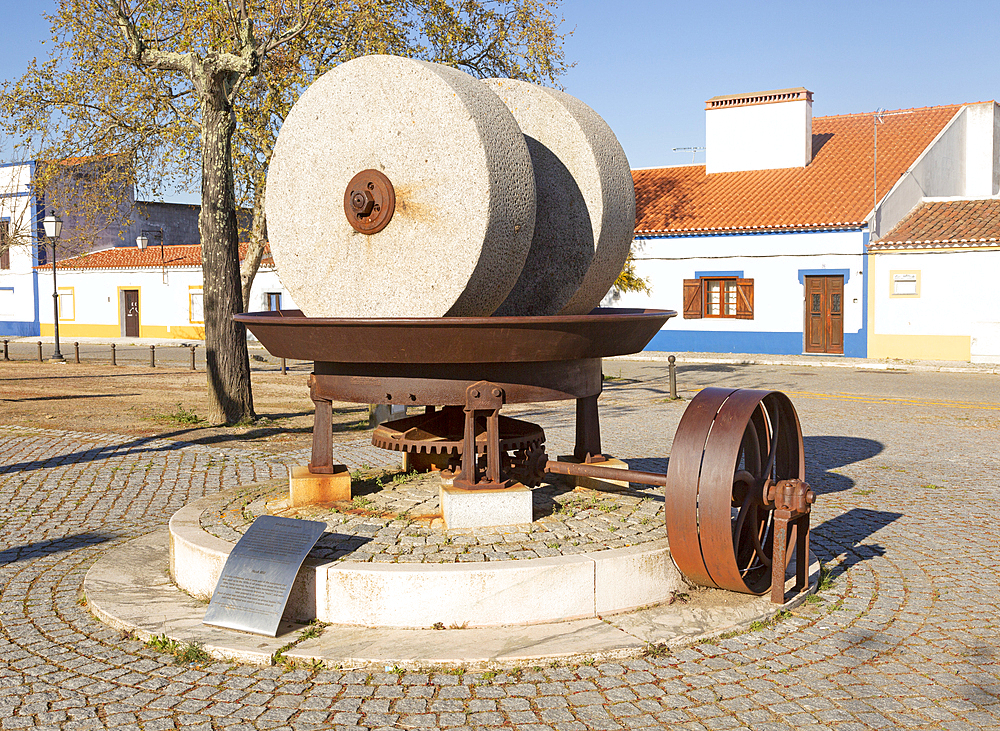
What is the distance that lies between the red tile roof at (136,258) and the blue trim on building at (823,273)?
803 inches

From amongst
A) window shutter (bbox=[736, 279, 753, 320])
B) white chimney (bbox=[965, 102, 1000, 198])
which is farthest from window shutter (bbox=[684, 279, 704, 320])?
white chimney (bbox=[965, 102, 1000, 198])

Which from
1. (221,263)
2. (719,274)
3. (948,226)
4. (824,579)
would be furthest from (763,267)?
(824,579)

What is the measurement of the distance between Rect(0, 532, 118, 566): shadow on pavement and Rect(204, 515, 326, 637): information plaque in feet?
6.89

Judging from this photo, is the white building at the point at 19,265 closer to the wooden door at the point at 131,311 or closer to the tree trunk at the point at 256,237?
the wooden door at the point at 131,311

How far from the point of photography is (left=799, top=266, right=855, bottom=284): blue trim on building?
23234mm

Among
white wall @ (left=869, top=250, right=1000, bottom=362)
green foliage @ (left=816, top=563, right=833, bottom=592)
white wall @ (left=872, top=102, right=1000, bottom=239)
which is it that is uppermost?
white wall @ (left=872, top=102, right=1000, bottom=239)

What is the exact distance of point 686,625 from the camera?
174 inches

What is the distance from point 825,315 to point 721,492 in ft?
68.4

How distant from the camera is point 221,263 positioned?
1162 centimetres

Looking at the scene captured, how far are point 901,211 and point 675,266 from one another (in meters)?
5.94

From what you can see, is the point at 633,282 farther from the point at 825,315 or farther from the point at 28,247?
the point at 28,247

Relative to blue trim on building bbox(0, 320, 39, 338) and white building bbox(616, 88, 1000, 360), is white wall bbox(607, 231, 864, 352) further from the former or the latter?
blue trim on building bbox(0, 320, 39, 338)

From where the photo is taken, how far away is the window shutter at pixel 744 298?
977 inches

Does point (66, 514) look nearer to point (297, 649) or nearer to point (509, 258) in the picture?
point (297, 649)
